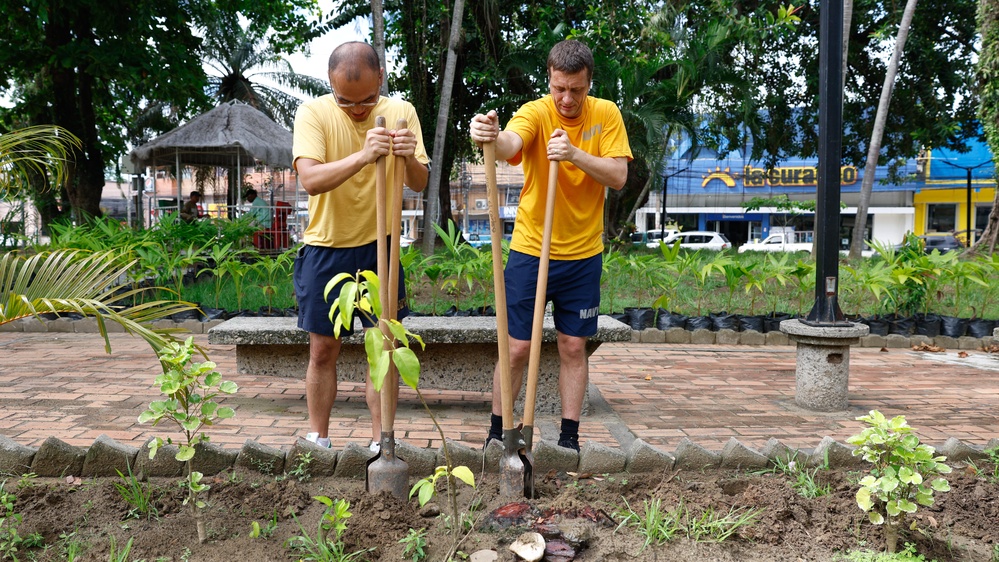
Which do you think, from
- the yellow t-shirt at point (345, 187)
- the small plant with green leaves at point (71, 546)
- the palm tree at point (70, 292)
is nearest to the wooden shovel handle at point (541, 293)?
the yellow t-shirt at point (345, 187)

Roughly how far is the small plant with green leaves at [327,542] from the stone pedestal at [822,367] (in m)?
3.27

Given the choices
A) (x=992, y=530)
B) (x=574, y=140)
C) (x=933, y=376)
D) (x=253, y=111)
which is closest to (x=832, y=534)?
(x=992, y=530)

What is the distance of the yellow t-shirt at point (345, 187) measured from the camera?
2863 millimetres

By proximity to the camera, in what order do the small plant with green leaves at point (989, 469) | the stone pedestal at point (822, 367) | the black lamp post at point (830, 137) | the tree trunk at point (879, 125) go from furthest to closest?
Result: 1. the tree trunk at point (879, 125)
2. the stone pedestal at point (822, 367)
3. the black lamp post at point (830, 137)
4. the small plant with green leaves at point (989, 469)

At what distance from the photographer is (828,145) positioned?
4.23 meters

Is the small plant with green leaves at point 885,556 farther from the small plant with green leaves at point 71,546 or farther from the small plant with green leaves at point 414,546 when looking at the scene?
the small plant with green leaves at point 71,546

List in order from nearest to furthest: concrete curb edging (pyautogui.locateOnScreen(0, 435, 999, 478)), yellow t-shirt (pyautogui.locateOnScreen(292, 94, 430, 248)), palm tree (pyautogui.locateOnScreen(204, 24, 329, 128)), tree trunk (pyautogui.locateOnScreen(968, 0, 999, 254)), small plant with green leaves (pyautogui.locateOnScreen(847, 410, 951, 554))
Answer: small plant with green leaves (pyautogui.locateOnScreen(847, 410, 951, 554))
concrete curb edging (pyautogui.locateOnScreen(0, 435, 999, 478))
yellow t-shirt (pyautogui.locateOnScreen(292, 94, 430, 248))
tree trunk (pyautogui.locateOnScreen(968, 0, 999, 254))
palm tree (pyautogui.locateOnScreen(204, 24, 329, 128))

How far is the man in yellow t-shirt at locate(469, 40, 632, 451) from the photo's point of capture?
2869 mm

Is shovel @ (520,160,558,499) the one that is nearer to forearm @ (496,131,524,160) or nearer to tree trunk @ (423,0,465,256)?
forearm @ (496,131,524,160)

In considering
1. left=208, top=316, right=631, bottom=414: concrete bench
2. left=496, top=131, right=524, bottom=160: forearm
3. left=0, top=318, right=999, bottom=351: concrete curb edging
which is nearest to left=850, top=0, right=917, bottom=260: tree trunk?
left=0, top=318, right=999, bottom=351: concrete curb edging

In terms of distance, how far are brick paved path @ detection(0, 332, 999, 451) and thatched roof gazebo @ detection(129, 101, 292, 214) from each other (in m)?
6.64

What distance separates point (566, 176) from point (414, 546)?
5.21 ft

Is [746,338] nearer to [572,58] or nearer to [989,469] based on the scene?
[989,469]

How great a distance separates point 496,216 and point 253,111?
1266 cm
